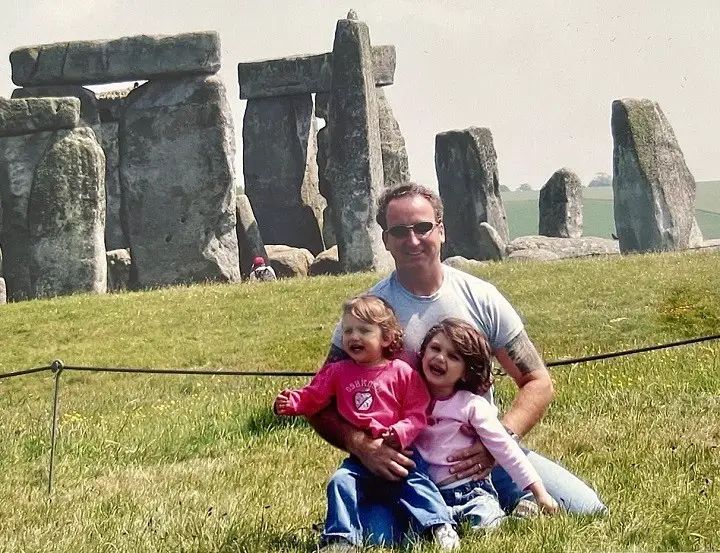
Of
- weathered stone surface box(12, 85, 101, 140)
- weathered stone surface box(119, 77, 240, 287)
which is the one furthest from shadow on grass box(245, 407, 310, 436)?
weathered stone surface box(12, 85, 101, 140)

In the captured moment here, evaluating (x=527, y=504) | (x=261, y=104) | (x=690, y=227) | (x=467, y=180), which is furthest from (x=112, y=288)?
(x=527, y=504)

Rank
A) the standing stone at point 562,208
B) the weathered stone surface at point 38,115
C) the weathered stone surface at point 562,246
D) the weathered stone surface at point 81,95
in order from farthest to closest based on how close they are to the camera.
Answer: the standing stone at point 562,208, the weathered stone surface at point 562,246, the weathered stone surface at point 81,95, the weathered stone surface at point 38,115

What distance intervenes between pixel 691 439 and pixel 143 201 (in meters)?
18.0

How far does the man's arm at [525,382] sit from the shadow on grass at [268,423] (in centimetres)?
326

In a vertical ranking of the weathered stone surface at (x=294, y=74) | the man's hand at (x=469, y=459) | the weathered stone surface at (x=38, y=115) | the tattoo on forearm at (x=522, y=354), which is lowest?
the man's hand at (x=469, y=459)

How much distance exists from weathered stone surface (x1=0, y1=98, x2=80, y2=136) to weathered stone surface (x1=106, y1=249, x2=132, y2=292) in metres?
2.70

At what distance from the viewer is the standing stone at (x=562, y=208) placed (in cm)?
3039

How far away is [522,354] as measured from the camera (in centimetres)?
588

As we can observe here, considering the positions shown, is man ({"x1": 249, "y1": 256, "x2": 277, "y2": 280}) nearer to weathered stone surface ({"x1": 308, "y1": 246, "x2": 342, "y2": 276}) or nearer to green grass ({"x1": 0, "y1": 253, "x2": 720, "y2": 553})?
weathered stone surface ({"x1": 308, "y1": 246, "x2": 342, "y2": 276})

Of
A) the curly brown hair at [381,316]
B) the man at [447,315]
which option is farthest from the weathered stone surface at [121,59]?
the curly brown hair at [381,316]

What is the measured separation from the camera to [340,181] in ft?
81.8

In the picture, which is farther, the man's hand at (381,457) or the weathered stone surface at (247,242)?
the weathered stone surface at (247,242)

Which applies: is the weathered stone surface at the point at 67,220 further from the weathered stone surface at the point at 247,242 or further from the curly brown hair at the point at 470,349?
the curly brown hair at the point at 470,349

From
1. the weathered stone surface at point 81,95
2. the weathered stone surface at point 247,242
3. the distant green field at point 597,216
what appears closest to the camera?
the weathered stone surface at point 81,95
